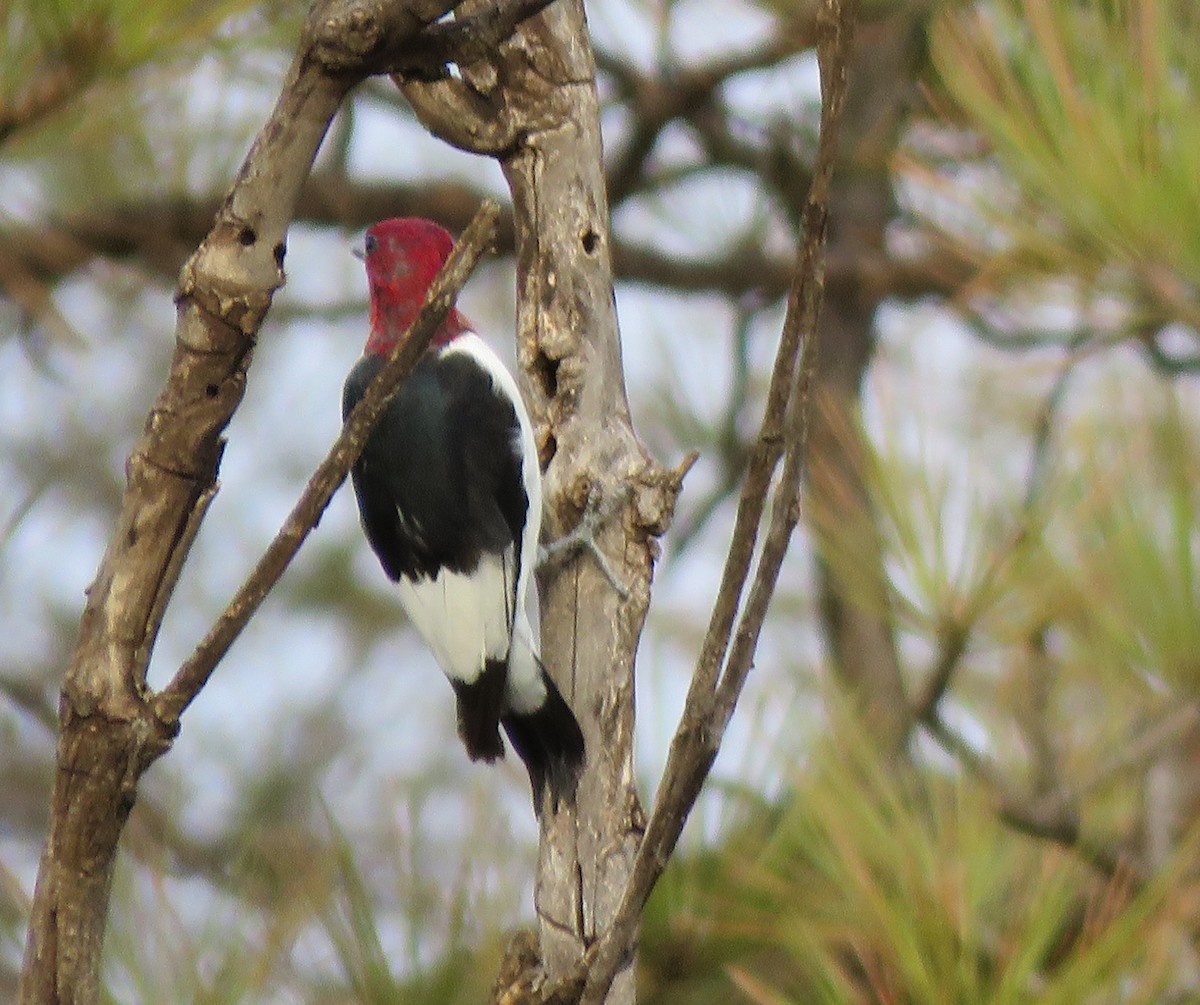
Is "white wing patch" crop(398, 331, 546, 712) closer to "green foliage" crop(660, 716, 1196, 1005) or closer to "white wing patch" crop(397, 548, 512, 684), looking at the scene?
"white wing patch" crop(397, 548, 512, 684)

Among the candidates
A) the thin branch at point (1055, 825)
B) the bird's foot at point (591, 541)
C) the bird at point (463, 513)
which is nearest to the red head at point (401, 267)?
the bird at point (463, 513)

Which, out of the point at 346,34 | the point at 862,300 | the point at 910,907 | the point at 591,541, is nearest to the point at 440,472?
the point at 591,541

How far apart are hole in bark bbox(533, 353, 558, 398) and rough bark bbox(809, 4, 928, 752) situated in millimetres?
641

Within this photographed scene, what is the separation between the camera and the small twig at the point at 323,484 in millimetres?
942

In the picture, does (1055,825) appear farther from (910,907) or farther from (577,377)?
(577,377)

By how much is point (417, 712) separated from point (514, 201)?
8.65 ft

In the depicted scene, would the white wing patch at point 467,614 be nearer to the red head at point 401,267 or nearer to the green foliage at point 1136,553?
the red head at point 401,267

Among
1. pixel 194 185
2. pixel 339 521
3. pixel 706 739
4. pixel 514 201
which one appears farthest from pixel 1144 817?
pixel 339 521

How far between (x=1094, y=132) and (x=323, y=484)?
1.00 meters

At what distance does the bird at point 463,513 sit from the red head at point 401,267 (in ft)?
0.28

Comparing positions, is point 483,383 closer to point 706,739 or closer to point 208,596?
point 706,739

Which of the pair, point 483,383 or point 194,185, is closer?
point 483,383

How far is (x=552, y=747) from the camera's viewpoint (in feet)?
5.06

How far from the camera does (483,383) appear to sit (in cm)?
194
